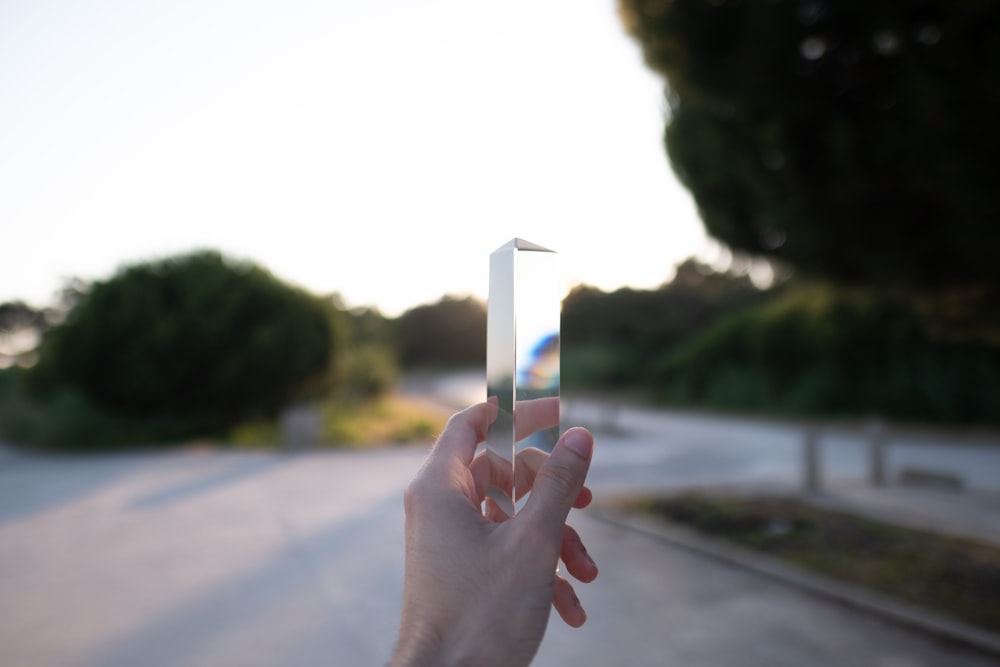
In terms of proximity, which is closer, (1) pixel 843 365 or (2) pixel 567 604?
(2) pixel 567 604

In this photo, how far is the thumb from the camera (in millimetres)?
1266

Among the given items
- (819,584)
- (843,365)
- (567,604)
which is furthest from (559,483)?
(843,365)

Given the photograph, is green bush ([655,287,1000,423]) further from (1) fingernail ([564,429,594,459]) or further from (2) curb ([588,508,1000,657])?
(1) fingernail ([564,429,594,459])

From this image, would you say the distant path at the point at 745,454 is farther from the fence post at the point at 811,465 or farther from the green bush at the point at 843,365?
the green bush at the point at 843,365

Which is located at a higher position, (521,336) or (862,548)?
(521,336)

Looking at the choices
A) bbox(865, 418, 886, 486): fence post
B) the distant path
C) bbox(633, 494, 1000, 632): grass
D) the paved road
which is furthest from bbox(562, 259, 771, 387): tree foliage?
the paved road

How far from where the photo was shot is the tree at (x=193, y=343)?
1474cm

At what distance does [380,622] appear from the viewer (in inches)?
197

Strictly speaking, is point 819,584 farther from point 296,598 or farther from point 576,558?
point 576,558

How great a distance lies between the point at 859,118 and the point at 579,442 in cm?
610

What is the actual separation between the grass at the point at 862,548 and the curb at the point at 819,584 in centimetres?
17

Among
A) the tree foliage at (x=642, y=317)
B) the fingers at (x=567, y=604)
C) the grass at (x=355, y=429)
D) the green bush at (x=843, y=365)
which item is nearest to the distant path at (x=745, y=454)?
the green bush at (x=843, y=365)

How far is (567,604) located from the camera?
4.79 feet

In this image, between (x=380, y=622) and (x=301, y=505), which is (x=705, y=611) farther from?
(x=301, y=505)
